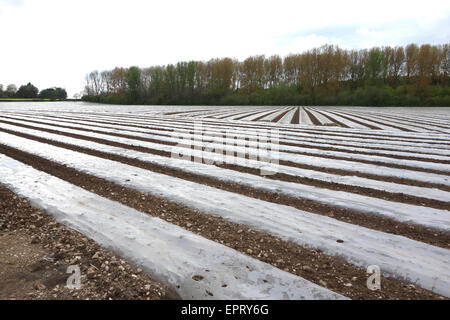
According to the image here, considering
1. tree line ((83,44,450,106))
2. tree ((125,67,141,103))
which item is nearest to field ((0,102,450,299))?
tree line ((83,44,450,106))

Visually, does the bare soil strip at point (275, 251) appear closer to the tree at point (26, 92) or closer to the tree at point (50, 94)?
the tree at point (50, 94)

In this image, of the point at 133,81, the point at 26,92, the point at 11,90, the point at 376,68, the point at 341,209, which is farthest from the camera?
the point at 11,90

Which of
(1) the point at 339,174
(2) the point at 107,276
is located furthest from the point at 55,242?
(1) the point at 339,174

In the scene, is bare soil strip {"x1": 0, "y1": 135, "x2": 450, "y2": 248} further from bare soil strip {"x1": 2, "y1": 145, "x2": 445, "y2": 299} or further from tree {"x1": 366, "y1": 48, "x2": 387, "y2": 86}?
tree {"x1": 366, "y1": 48, "x2": 387, "y2": 86}

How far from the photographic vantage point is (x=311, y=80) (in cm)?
3875

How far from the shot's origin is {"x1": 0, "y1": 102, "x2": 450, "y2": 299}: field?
153cm

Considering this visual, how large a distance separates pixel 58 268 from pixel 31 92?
76.0 metres

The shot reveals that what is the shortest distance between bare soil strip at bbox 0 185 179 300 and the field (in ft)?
0.31

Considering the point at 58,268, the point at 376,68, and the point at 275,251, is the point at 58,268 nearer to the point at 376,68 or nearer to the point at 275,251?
the point at 275,251

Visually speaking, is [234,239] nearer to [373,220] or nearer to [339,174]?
[373,220]

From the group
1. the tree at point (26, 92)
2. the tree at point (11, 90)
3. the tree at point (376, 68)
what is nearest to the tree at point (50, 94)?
the tree at point (26, 92)

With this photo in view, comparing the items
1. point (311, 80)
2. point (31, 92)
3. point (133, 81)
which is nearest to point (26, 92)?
point (31, 92)

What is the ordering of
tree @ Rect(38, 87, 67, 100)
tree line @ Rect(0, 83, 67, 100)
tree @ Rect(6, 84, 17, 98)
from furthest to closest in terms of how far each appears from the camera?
tree @ Rect(38, 87, 67, 100) → tree line @ Rect(0, 83, 67, 100) → tree @ Rect(6, 84, 17, 98)

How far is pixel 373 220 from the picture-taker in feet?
7.42
